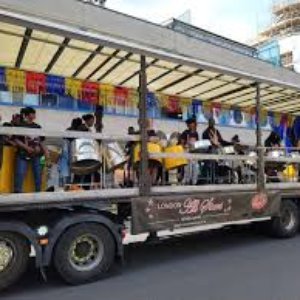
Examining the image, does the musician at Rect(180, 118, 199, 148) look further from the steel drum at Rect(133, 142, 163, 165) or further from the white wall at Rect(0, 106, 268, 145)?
the steel drum at Rect(133, 142, 163, 165)

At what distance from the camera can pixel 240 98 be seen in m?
11.7

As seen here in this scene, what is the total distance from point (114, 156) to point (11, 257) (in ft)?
8.27

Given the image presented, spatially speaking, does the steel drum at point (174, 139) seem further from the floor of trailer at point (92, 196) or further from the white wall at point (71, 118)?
the floor of trailer at point (92, 196)

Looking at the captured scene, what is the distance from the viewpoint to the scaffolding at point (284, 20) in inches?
2074

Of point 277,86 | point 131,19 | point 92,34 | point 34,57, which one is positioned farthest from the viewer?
point 277,86

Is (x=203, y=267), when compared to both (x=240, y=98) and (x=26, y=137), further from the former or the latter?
(x=240, y=98)

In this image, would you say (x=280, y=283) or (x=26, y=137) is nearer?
(x=280, y=283)

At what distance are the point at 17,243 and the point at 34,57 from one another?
3.43 m

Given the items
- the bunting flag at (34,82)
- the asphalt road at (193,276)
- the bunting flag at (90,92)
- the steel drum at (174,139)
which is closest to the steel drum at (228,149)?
the steel drum at (174,139)

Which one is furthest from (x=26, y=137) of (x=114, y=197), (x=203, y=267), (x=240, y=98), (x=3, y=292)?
(x=240, y=98)

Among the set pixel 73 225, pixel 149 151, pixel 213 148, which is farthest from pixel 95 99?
pixel 73 225

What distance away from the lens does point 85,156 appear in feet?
24.0

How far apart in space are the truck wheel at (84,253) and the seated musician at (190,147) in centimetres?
267

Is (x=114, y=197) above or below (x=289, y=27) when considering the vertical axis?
below
